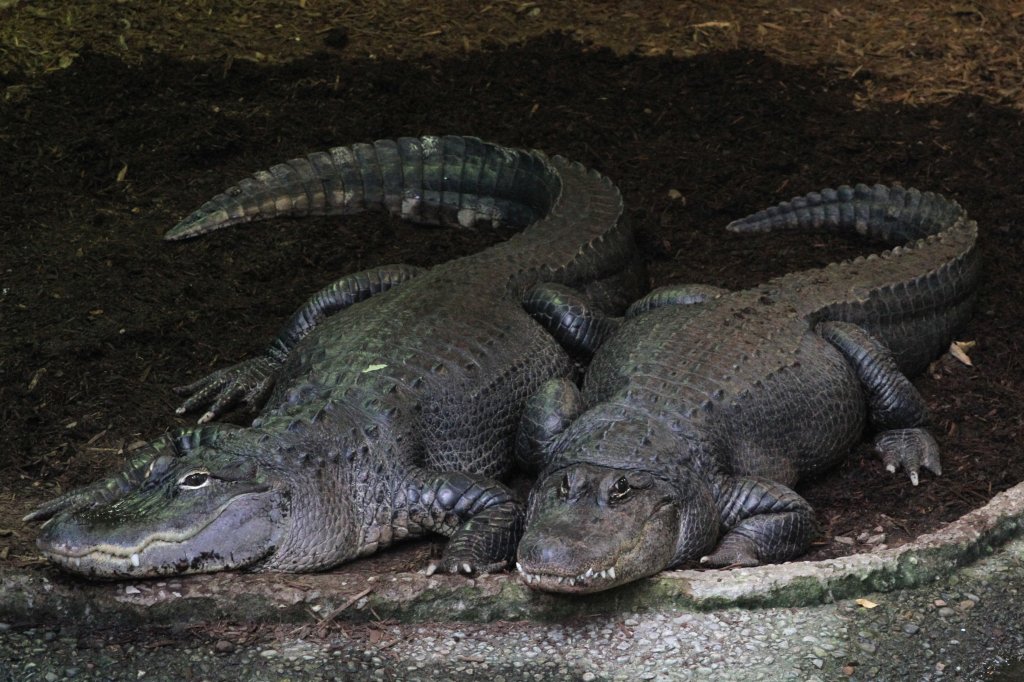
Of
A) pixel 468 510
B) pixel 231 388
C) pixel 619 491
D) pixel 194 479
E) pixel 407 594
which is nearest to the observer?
pixel 407 594

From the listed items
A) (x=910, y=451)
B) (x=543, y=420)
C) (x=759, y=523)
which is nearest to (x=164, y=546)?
(x=543, y=420)

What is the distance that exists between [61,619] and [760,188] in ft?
13.9

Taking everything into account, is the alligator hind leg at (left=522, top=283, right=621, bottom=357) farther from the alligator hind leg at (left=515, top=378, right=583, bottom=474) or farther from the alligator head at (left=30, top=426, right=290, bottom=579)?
the alligator head at (left=30, top=426, right=290, bottom=579)

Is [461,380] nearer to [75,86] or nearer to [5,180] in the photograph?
[5,180]

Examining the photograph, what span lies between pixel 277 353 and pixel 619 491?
6.41 feet

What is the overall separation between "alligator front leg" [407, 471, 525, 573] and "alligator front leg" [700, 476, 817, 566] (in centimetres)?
65

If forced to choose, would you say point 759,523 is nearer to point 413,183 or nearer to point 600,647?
point 600,647

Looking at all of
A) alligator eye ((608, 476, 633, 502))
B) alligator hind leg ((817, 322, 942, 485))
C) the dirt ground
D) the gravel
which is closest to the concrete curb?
the gravel

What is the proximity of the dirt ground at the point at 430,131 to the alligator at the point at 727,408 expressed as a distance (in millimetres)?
203

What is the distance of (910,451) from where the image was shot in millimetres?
4969

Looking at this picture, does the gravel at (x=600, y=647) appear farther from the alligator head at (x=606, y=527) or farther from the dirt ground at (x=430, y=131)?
the dirt ground at (x=430, y=131)

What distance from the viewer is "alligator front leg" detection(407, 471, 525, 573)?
4324 mm

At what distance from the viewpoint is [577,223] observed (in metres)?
5.98

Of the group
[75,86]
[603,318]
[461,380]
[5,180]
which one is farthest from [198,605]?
[75,86]
